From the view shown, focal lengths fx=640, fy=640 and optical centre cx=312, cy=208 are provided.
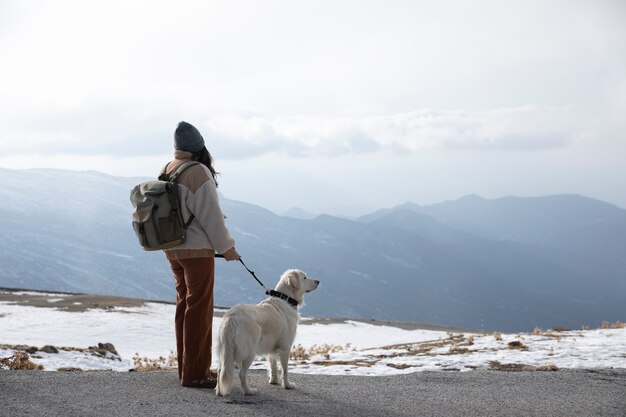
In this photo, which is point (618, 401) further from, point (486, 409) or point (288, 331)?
point (288, 331)

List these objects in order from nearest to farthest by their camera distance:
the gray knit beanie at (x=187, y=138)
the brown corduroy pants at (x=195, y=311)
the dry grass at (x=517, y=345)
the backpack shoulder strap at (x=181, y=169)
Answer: the backpack shoulder strap at (x=181, y=169) < the brown corduroy pants at (x=195, y=311) < the gray knit beanie at (x=187, y=138) < the dry grass at (x=517, y=345)

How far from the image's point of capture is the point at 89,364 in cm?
1448

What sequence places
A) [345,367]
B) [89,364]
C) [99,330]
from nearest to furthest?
[345,367] < [89,364] < [99,330]

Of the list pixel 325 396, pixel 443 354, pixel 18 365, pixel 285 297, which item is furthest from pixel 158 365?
pixel 325 396

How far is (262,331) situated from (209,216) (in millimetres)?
1705

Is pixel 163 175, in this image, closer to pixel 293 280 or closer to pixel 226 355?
pixel 293 280

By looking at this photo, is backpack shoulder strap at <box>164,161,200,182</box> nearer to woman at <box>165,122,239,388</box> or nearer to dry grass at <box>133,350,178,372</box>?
woman at <box>165,122,239,388</box>

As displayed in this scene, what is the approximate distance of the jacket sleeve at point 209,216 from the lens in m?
8.26

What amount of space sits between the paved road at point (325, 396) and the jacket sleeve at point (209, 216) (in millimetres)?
1964

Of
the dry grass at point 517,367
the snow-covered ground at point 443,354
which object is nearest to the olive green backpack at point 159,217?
the snow-covered ground at point 443,354

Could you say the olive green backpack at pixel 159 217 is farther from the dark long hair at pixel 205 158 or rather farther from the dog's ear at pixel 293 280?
the dog's ear at pixel 293 280

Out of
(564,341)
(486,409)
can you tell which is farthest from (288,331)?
(564,341)

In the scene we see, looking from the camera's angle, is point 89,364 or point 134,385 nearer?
point 134,385

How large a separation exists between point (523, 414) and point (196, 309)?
436 cm
